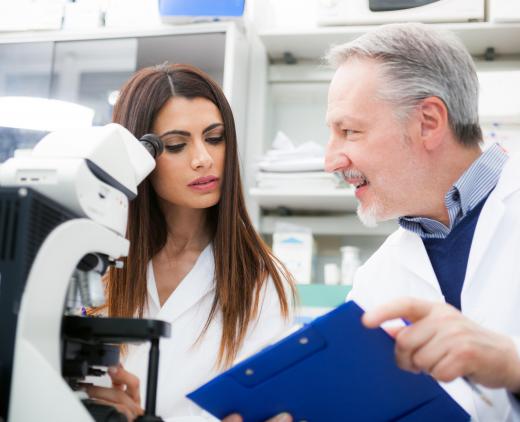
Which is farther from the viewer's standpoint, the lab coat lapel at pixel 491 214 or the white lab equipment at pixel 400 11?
the white lab equipment at pixel 400 11

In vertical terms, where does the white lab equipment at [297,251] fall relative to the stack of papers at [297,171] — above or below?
below

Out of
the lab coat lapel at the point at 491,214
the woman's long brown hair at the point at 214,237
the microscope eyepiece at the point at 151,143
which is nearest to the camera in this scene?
the microscope eyepiece at the point at 151,143

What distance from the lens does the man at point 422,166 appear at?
3.87ft

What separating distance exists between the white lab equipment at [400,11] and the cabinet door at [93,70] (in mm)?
717

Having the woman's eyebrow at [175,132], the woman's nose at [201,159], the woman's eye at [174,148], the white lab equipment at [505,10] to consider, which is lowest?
the woman's nose at [201,159]

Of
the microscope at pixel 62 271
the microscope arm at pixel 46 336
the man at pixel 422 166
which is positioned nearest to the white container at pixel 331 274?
the man at pixel 422 166

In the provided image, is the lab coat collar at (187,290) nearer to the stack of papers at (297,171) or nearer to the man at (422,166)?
the man at (422,166)

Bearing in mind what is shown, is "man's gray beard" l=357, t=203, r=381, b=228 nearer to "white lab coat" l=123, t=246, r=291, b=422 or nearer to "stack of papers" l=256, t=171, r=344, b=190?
"white lab coat" l=123, t=246, r=291, b=422

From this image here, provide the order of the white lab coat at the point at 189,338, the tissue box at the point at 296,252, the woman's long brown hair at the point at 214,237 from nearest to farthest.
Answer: the white lab coat at the point at 189,338 → the woman's long brown hair at the point at 214,237 → the tissue box at the point at 296,252

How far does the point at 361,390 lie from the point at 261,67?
5.48ft

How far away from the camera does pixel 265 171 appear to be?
2051 millimetres

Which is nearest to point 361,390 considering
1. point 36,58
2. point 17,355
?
point 17,355

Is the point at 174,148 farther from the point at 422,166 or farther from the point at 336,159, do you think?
the point at 422,166

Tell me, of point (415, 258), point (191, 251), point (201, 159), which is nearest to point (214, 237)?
point (191, 251)
